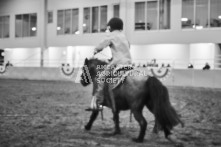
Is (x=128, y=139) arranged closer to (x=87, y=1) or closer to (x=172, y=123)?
(x=172, y=123)

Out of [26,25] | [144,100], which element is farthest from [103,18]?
[144,100]

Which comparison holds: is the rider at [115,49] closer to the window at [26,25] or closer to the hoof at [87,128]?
the hoof at [87,128]

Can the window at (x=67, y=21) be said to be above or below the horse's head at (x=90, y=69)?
above

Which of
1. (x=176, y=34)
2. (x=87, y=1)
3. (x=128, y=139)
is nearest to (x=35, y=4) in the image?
(x=87, y=1)

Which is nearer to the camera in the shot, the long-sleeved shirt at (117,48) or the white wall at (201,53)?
the long-sleeved shirt at (117,48)

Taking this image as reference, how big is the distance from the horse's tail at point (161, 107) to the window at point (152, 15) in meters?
28.1

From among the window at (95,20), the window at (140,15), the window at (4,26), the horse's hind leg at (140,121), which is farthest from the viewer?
the window at (4,26)

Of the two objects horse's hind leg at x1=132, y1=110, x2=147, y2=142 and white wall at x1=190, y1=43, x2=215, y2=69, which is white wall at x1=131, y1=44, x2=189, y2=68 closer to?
white wall at x1=190, y1=43, x2=215, y2=69

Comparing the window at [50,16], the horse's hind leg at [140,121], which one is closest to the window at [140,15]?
the window at [50,16]

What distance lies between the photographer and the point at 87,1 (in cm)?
3881

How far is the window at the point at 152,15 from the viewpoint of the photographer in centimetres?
3362

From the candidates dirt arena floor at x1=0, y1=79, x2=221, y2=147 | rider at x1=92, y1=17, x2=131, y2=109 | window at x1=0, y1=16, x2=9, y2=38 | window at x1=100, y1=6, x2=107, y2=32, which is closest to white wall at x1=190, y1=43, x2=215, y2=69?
window at x1=100, y1=6, x2=107, y2=32

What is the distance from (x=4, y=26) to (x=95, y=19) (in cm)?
1467

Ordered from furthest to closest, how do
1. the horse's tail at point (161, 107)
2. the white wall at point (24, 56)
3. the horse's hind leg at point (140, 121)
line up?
the white wall at point (24, 56), the horse's hind leg at point (140, 121), the horse's tail at point (161, 107)
